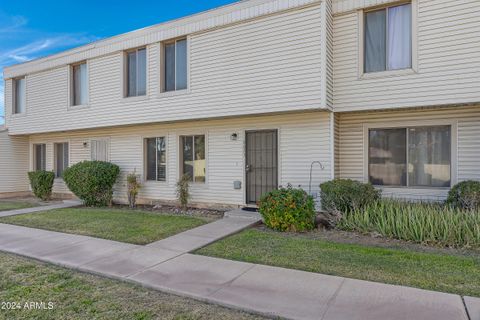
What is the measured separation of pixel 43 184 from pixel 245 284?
38.3 ft

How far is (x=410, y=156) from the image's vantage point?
26.5 ft

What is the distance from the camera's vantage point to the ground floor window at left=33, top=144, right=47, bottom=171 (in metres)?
14.7

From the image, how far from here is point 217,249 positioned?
5.71 metres

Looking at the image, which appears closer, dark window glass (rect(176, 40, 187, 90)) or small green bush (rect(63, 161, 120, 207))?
dark window glass (rect(176, 40, 187, 90))

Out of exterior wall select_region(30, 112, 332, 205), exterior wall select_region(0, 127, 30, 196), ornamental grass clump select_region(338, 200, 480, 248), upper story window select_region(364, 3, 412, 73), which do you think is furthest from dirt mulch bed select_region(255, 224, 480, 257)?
exterior wall select_region(0, 127, 30, 196)

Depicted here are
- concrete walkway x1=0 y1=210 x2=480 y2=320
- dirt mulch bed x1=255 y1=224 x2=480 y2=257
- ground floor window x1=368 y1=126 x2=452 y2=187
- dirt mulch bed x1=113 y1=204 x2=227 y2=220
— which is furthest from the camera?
dirt mulch bed x1=113 y1=204 x2=227 y2=220

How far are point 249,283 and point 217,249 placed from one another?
1.66 meters

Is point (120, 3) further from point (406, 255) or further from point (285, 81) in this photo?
point (406, 255)

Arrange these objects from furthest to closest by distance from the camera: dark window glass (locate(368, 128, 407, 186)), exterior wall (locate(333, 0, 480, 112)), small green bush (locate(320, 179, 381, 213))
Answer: dark window glass (locate(368, 128, 407, 186)) < small green bush (locate(320, 179, 381, 213)) < exterior wall (locate(333, 0, 480, 112))

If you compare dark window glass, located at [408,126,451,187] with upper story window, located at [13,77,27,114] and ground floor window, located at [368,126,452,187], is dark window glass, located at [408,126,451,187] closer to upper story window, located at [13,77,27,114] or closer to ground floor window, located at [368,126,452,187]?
ground floor window, located at [368,126,452,187]

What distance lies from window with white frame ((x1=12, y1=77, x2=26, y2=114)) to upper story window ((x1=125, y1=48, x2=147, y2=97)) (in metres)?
6.20

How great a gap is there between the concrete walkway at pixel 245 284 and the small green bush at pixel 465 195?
3.86 metres

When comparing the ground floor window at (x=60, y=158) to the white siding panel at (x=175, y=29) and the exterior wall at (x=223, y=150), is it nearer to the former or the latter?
the exterior wall at (x=223, y=150)

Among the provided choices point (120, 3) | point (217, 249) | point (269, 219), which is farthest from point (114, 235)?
point (120, 3)
